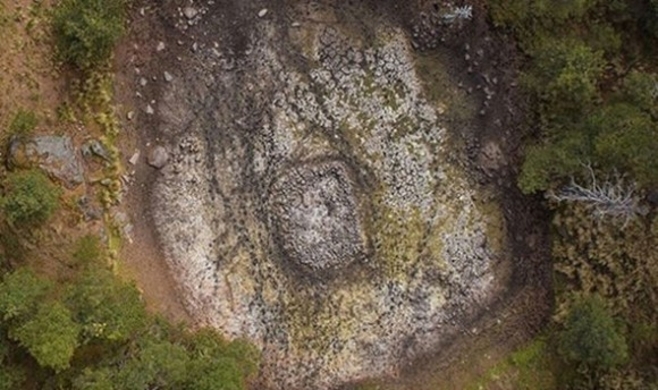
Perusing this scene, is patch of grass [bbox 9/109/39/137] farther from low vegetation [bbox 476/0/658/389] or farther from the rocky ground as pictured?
low vegetation [bbox 476/0/658/389]

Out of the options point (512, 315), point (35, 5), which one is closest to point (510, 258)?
point (512, 315)

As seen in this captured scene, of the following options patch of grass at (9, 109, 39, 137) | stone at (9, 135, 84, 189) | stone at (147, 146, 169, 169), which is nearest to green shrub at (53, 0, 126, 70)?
patch of grass at (9, 109, 39, 137)

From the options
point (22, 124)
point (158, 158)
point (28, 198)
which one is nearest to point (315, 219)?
point (158, 158)

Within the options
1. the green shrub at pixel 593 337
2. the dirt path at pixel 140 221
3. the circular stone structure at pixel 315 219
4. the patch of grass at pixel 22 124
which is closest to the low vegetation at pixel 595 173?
the green shrub at pixel 593 337

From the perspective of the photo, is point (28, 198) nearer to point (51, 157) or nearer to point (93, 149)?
point (51, 157)

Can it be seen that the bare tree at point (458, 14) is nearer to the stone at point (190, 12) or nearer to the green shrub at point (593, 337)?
the stone at point (190, 12)
